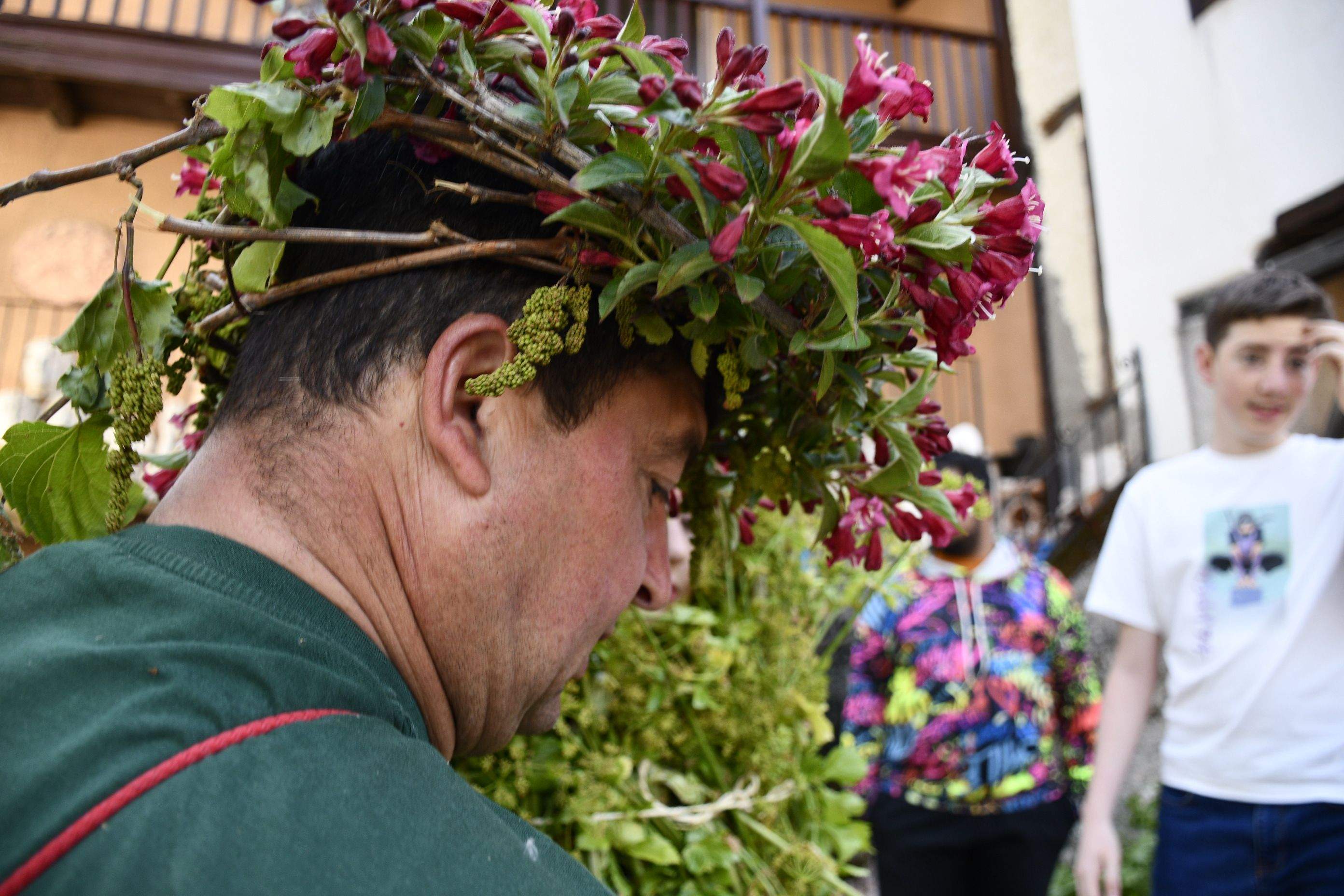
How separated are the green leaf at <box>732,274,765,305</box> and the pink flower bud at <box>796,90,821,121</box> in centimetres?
14

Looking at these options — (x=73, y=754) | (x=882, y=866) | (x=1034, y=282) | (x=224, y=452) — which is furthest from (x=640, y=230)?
(x=1034, y=282)

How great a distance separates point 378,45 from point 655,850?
1.01 meters

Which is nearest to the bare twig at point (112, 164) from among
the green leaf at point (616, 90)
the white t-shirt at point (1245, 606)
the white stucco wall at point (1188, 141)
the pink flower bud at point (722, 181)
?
the green leaf at point (616, 90)

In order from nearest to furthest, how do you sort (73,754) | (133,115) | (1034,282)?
1. (73,754)
2. (133,115)
3. (1034,282)

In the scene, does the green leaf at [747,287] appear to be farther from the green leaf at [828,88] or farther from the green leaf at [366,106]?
the green leaf at [366,106]

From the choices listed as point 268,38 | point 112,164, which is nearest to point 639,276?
point 112,164

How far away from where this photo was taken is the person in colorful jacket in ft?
9.55

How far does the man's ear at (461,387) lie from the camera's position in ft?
2.82

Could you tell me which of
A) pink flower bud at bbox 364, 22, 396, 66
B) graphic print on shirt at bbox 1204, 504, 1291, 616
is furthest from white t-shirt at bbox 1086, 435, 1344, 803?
pink flower bud at bbox 364, 22, 396, 66

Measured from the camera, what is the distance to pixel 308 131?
32.3 inches

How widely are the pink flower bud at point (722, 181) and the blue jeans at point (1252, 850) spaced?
2197mm

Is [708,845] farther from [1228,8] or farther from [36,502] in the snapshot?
[1228,8]

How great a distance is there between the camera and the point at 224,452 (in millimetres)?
883

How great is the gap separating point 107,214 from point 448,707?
65 centimetres
